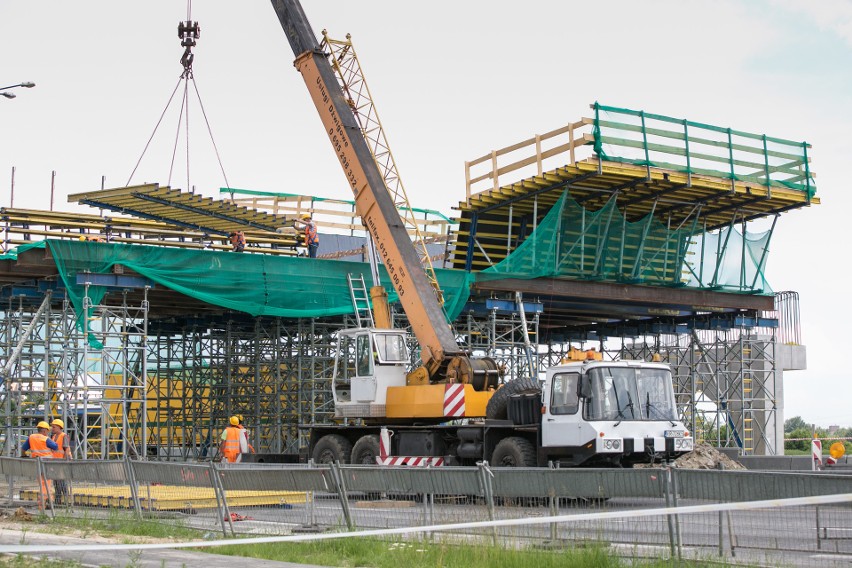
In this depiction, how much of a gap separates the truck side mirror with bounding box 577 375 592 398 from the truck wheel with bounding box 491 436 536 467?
1610 mm

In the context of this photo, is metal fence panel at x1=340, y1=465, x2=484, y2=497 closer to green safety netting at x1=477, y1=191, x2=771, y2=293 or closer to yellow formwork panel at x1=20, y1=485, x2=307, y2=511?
yellow formwork panel at x1=20, y1=485, x2=307, y2=511

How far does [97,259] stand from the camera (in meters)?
30.0

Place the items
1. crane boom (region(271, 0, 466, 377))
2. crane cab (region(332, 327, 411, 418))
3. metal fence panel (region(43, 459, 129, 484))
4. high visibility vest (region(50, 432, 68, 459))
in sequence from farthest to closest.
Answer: crane cab (region(332, 327, 411, 418))
crane boom (region(271, 0, 466, 377))
high visibility vest (region(50, 432, 68, 459))
metal fence panel (region(43, 459, 129, 484))

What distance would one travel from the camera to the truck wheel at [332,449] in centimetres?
2522

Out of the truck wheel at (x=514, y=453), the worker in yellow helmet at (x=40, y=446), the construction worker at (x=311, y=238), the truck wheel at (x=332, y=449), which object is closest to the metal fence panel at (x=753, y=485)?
the truck wheel at (x=514, y=453)

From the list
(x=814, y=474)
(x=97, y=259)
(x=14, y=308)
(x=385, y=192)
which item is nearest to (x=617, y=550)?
(x=814, y=474)

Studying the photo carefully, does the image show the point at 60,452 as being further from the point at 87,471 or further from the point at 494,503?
the point at 494,503

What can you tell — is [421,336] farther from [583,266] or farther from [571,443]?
[583,266]

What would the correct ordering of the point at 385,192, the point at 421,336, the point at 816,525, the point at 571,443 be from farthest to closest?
the point at 385,192
the point at 421,336
the point at 571,443
the point at 816,525

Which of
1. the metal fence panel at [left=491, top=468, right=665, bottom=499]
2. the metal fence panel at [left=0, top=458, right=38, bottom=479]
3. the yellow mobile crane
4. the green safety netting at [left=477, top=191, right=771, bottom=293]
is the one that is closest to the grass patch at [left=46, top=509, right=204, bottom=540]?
the metal fence panel at [left=0, top=458, right=38, bottom=479]

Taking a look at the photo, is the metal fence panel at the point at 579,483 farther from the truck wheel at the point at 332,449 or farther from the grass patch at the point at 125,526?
the truck wheel at the point at 332,449

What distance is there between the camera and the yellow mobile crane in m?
20.6

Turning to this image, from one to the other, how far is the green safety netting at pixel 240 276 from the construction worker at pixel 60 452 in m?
8.22

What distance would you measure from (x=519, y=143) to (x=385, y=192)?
8.09 m
